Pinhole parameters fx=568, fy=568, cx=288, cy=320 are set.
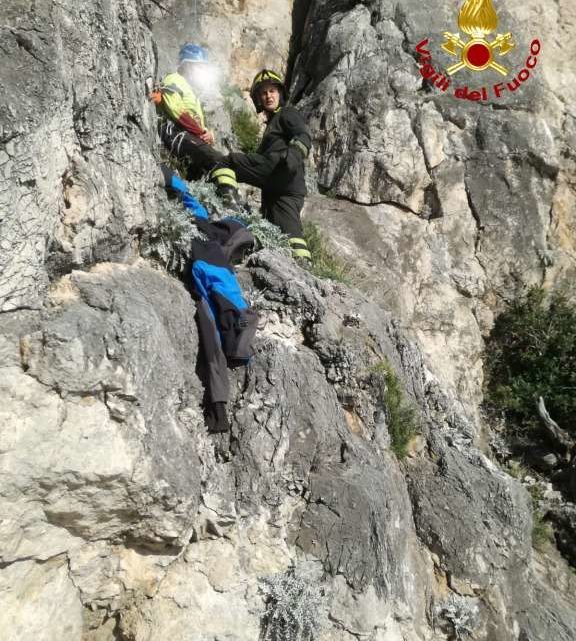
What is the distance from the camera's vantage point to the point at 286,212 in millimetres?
6145

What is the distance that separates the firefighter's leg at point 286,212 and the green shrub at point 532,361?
3.36 m

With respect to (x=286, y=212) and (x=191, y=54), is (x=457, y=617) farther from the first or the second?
(x=191, y=54)

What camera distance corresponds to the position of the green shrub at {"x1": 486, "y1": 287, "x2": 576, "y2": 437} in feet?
23.7

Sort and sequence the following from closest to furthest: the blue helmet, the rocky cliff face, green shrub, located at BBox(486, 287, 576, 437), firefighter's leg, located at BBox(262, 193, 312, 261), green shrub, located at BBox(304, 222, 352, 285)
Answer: the rocky cliff face
green shrub, located at BBox(304, 222, 352, 285)
firefighter's leg, located at BBox(262, 193, 312, 261)
the blue helmet
green shrub, located at BBox(486, 287, 576, 437)

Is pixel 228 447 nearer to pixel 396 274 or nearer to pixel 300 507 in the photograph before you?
pixel 300 507

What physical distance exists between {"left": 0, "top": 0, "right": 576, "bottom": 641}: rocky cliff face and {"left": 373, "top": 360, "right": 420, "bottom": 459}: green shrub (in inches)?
3.5

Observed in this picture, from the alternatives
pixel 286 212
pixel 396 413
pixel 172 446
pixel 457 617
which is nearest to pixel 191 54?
pixel 286 212

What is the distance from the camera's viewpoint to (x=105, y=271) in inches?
136

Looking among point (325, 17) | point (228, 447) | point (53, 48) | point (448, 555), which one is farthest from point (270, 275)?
point (325, 17)

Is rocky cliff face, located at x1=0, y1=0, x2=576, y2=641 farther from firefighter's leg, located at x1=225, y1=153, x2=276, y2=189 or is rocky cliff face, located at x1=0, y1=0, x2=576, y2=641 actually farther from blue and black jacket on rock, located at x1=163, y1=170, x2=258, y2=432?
firefighter's leg, located at x1=225, y1=153, x2=276, y2=189

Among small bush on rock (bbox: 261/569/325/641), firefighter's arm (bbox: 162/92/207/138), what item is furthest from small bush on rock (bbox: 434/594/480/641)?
firefighter's arm (bbox: 162/92/207/138)

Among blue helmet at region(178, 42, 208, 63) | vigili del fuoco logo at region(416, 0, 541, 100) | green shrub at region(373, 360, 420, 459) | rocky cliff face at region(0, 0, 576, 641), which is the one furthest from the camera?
vigili del fuoco logo at region(416, 0, 541, 100)

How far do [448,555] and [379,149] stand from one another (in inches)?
210

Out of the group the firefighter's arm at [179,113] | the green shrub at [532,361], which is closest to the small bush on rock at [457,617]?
the green shrub at [532,361]
